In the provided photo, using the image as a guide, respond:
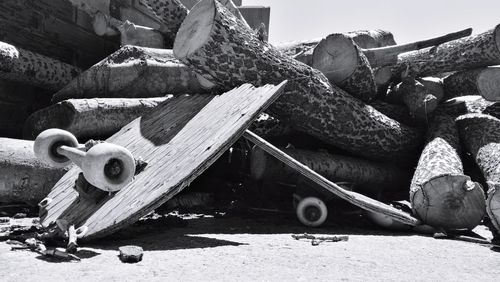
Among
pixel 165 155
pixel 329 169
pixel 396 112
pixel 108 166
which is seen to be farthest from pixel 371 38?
pixel 108 166

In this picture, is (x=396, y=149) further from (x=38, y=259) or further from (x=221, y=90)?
(x=38, y=259)

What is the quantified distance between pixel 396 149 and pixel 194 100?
96.8 inches

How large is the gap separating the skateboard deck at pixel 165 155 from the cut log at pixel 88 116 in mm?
641

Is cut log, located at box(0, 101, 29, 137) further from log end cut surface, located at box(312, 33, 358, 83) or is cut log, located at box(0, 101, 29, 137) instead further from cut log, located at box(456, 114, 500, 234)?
cut log, located at box(456, 114, 500, 234)

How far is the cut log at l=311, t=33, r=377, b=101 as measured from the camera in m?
5.41

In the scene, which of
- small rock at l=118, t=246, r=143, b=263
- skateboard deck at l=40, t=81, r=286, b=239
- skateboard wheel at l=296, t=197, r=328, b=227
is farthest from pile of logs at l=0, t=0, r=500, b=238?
small rock at l=118, t=246, r=143, b=263

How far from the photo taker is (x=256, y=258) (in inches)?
118

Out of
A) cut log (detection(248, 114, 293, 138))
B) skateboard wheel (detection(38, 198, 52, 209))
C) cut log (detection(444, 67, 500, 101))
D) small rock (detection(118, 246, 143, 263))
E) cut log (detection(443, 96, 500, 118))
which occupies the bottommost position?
small rock (detection(118, 246, 143, 263))

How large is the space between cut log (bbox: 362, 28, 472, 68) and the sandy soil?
312 cm

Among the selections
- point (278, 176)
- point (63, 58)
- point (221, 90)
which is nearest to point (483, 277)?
point (278, 176)

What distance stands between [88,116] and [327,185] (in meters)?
2.90

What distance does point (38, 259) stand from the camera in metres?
2.71

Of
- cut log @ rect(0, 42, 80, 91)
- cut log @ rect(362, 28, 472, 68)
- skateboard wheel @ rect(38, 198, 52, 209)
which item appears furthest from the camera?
cut log @ rect(362, 28, 472, 68)

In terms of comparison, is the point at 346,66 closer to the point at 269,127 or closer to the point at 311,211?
the point at 269,127
